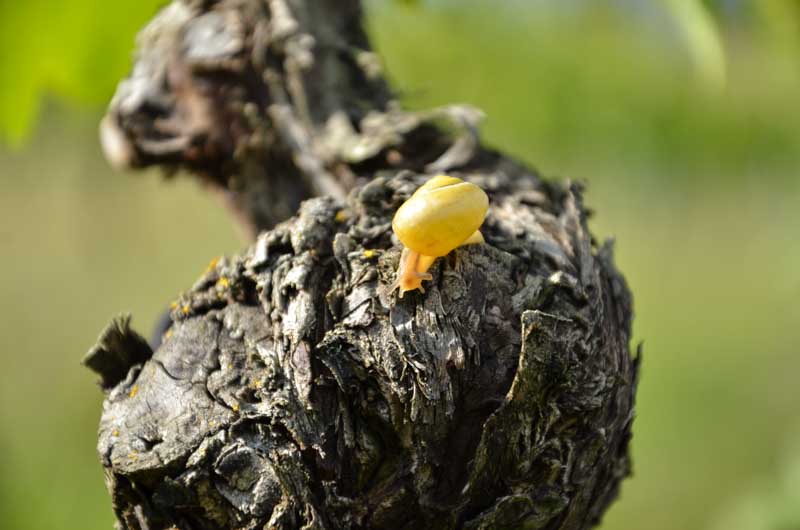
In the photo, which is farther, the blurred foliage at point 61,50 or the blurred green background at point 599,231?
the blurred green background at point 599,231

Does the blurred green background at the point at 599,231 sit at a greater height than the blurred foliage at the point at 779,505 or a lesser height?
greater

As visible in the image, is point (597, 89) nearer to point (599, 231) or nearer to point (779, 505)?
point (599, 231)

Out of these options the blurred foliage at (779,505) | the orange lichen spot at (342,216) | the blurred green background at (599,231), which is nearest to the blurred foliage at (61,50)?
the orange lichen spot at (342,216)

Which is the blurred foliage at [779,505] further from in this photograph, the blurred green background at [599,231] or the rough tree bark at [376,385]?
the rough tree bark at [376,385]

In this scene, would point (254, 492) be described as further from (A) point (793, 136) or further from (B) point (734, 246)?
(B) point (734, 246)

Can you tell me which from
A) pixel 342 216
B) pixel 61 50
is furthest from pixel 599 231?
pixel 342 216
